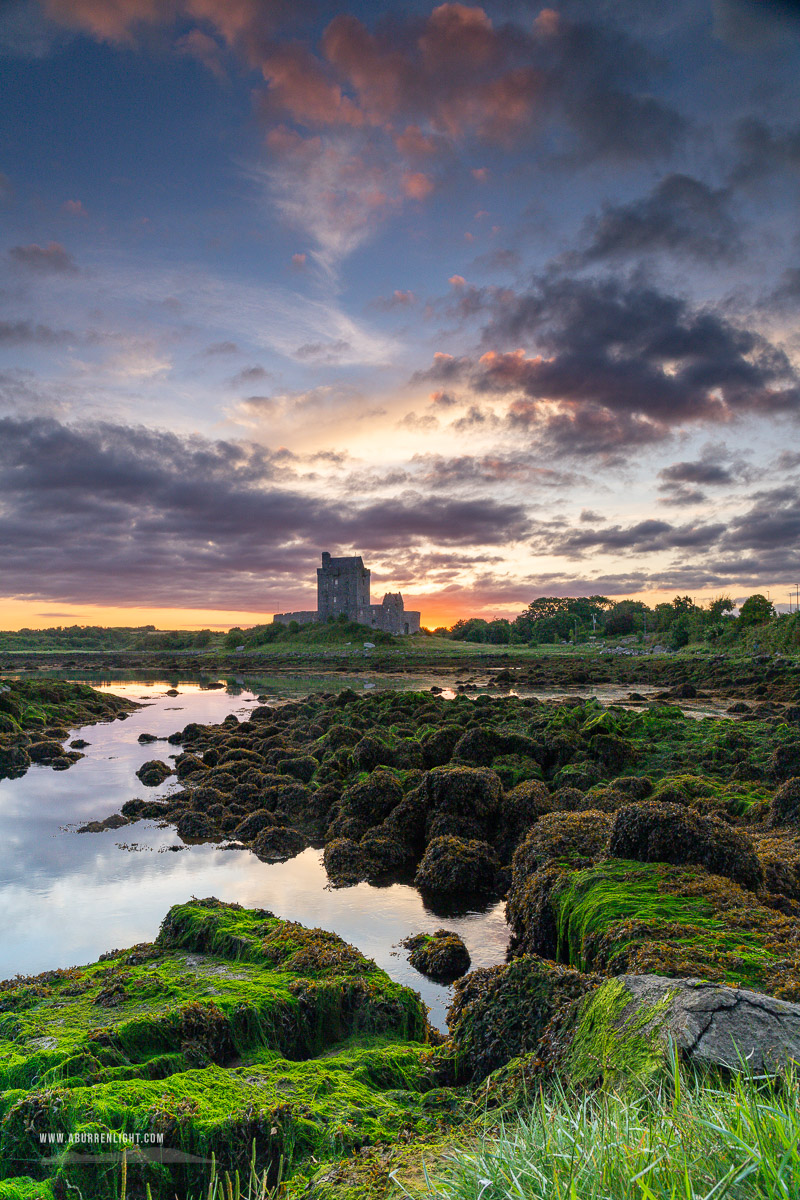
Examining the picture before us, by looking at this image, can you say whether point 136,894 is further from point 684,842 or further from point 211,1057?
point 684,842

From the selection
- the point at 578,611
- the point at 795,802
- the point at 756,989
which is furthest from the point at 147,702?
the point at 578,611

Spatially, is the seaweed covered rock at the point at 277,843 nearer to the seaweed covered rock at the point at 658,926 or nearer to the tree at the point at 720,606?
the seaweed covered rock at the point at 658,926

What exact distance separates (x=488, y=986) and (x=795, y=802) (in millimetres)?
6060

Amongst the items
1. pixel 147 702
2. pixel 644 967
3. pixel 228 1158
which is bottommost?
pixel 147 702

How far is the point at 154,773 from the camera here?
50.2ft

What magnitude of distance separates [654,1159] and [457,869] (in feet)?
22.6

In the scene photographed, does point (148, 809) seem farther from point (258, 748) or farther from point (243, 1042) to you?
point (243, 1042)

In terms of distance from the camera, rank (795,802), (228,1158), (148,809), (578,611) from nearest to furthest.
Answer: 1. (228,1158)
2. (795,802)
3. (148,809)
4. (578,611)

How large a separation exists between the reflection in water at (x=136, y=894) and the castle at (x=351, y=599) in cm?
8348

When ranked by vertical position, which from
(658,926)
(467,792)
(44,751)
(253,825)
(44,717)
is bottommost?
(44,751)

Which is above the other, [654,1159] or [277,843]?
[654,1159]

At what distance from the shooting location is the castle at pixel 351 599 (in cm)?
9731

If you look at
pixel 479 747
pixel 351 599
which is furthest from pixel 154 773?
pixel 351 599

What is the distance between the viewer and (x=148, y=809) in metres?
12.2
